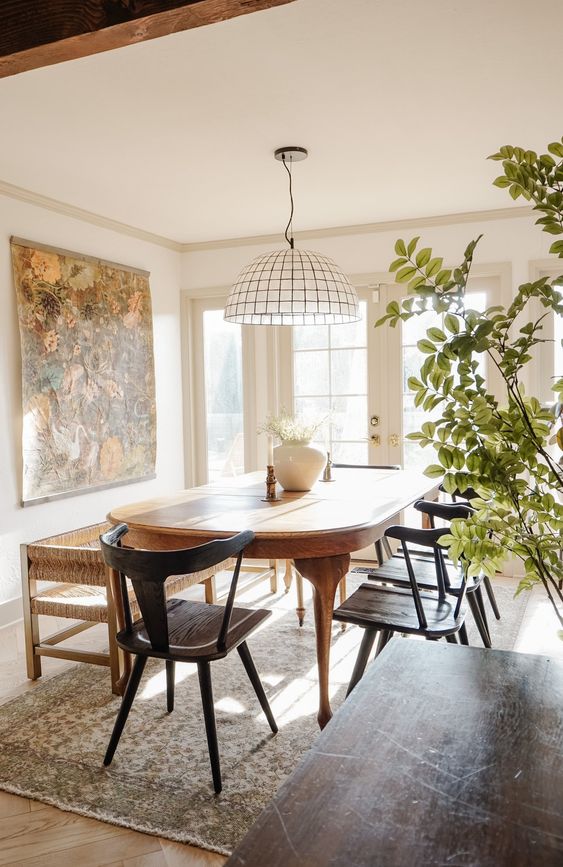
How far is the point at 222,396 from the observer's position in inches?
220

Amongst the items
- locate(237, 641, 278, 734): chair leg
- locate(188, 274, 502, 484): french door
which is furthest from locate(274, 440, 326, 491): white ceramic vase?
locate(188, 274, 502, 484): french door

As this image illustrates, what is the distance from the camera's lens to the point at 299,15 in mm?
2170

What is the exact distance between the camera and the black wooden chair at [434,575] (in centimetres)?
254

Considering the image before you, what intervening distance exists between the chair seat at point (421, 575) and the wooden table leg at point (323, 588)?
0.47 metres

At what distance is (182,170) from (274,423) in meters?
1.49

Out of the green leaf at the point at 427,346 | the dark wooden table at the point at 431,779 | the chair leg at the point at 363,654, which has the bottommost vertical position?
the chair leg at the point at 363,654

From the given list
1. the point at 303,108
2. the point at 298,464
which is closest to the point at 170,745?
the point at 298,464

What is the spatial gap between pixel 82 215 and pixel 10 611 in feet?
8.28

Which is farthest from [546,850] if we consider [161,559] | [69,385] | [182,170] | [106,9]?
[69,385]

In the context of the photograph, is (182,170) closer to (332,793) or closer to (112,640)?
(112,640)

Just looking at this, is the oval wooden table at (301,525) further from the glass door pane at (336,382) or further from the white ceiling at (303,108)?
the glass door pane at (336,382)

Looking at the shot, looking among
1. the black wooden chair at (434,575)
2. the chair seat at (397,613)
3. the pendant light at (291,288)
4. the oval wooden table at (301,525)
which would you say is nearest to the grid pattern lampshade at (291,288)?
the pendant light at (291,288)

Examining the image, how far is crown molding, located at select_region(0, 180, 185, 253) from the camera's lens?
3.88 m

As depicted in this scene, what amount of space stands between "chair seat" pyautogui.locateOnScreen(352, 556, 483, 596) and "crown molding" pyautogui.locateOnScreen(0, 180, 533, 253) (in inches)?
95.0
